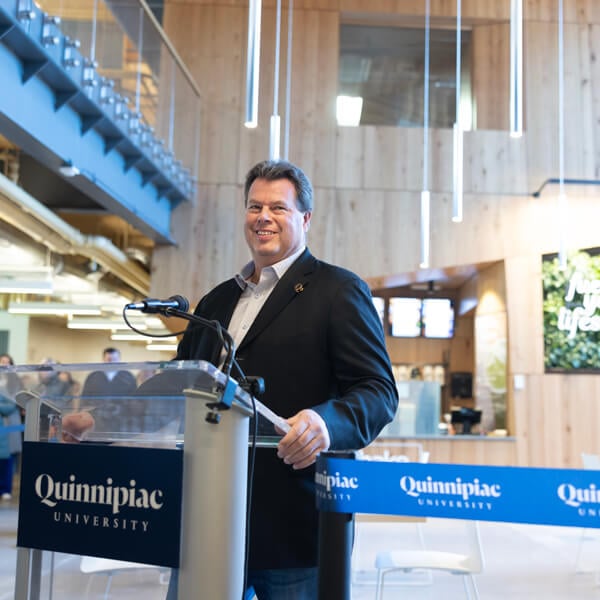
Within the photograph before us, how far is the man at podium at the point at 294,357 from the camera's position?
1.63 metres

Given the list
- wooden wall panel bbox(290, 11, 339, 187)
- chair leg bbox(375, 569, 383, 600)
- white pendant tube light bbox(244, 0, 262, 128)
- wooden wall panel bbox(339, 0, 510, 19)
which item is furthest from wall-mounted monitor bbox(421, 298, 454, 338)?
chair leg bbox(375, 569, 383, 600)

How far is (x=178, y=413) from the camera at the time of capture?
133cm

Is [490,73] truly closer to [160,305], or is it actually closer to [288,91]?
[288,91]

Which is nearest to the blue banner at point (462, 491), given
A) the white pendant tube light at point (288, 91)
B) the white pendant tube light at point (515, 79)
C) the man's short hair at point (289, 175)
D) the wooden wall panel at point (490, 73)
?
the man's short hair at point (289, 175)

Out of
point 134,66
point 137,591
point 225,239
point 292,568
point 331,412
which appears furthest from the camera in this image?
point 225,239

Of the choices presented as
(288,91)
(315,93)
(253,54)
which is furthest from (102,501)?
(315,93)

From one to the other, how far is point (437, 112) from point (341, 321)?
31.2 ft

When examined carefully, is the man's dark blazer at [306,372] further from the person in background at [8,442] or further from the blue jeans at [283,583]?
the person in background at [8,442]

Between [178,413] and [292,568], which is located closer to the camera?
[178,413]

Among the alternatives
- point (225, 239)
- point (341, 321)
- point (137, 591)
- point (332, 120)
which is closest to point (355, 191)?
point (332, 120)

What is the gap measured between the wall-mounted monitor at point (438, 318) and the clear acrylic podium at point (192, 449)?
12.1m

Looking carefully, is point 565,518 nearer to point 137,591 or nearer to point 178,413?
point 178,413

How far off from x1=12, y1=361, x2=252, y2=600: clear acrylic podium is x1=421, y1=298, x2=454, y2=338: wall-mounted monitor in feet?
39.7

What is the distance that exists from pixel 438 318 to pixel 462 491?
12117mm
